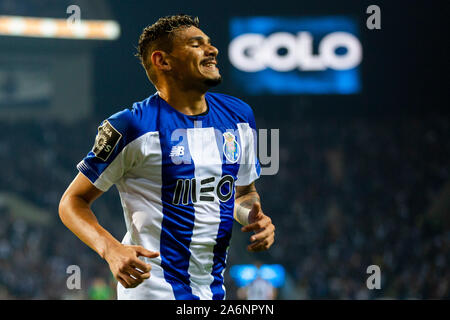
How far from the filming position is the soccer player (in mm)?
2568

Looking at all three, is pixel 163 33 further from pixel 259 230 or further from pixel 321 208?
pixel 321 208

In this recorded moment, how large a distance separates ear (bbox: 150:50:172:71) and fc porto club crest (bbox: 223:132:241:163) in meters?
0.43

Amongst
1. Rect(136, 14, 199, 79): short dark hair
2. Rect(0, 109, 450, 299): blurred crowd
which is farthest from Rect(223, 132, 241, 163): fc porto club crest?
Rect(0, 109, 450, 299): blurred crowd

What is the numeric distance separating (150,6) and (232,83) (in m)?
4.19

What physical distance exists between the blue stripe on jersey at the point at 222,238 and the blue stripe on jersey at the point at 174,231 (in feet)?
0.43

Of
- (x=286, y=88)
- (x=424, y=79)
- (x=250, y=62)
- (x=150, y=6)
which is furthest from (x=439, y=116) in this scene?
(x=150, y=6)

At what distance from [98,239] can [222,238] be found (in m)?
0.59

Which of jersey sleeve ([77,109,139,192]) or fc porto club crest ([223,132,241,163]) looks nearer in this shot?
jersey sleeve ([77,109,139,192])

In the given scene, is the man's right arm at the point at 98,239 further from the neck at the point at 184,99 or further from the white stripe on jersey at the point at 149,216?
the neck at the point at 184,99

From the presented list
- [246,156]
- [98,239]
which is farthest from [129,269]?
[246,156]

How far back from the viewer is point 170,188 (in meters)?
2.63

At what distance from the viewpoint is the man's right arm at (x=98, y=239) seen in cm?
222

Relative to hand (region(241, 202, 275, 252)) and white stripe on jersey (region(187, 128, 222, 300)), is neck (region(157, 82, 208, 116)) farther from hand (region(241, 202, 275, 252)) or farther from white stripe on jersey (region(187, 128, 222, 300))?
hand (region(241, 202, 275, 252))
